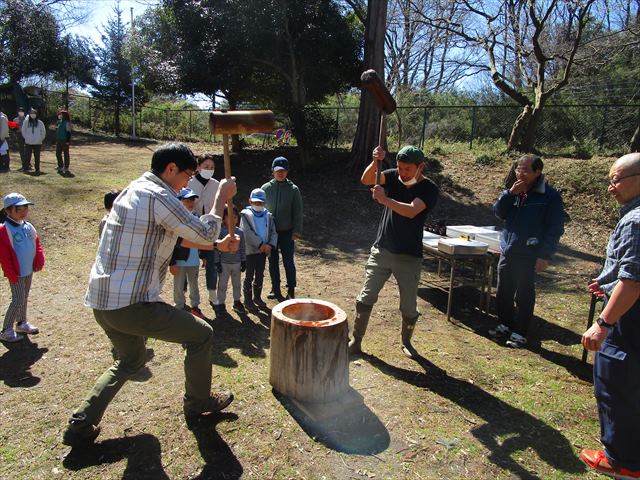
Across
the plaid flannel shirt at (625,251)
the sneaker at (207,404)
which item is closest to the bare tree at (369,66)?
the plaid flannel shirt at (625,251)

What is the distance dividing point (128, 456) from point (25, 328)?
2.50 m

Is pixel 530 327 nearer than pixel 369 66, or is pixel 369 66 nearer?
pixel 530 327

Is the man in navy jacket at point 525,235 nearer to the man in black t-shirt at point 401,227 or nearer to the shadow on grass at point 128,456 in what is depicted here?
the man in black t-shirt at point 401,227

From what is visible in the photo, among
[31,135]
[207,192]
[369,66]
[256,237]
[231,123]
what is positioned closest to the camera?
[231,123]

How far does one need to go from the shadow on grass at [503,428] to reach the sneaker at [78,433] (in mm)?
2408

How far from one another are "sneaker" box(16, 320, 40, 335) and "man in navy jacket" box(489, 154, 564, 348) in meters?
4.88

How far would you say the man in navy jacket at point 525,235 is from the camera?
4746 millimetres

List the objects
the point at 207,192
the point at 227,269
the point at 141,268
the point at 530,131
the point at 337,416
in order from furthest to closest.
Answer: the point at 530,131
the point at 227,269
the point at 207,192
the point at 337,416
the point at 141,268

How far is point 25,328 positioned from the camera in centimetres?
476

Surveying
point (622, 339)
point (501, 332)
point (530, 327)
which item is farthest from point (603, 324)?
point (530, 327)

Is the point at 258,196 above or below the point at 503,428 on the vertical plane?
above

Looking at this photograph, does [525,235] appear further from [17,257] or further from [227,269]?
[17,257]

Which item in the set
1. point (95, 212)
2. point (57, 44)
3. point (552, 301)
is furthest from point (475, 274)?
point (57, 44)

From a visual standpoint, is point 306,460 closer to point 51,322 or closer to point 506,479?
point 506,479
